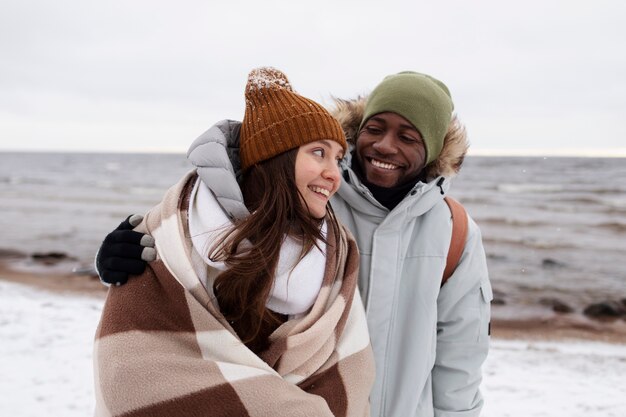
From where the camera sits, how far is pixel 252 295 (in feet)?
4.27

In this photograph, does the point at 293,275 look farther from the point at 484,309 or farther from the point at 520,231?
the point at 520,231

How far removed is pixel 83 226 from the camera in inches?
559

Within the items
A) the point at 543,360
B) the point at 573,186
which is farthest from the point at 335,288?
the point at 573,186

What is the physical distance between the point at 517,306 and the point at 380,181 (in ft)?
22.8

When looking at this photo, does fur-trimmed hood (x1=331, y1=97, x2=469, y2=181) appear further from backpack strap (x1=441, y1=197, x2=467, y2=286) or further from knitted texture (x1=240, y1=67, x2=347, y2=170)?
knitted texture (x1=240, y1=67, x2=347, y2=170)

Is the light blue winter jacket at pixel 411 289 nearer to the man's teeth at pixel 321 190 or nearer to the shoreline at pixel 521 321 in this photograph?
the man's teeth at pixel 321 190

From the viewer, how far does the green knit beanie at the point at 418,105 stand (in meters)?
1.82

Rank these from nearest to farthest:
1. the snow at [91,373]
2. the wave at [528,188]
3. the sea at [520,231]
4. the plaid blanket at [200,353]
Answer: the plaid blanket at [200,353], the snow at [91,373], the sea at [520,231], the wave at [528,188]

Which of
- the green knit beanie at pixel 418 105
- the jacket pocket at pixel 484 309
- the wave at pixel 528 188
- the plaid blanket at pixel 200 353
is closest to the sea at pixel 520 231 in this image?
the wave at pixel 528 188

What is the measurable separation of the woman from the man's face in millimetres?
353

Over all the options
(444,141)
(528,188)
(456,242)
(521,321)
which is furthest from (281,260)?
(528,188)

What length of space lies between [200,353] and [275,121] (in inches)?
28.2

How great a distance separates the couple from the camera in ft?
3.84

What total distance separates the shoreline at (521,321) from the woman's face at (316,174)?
229 inches
